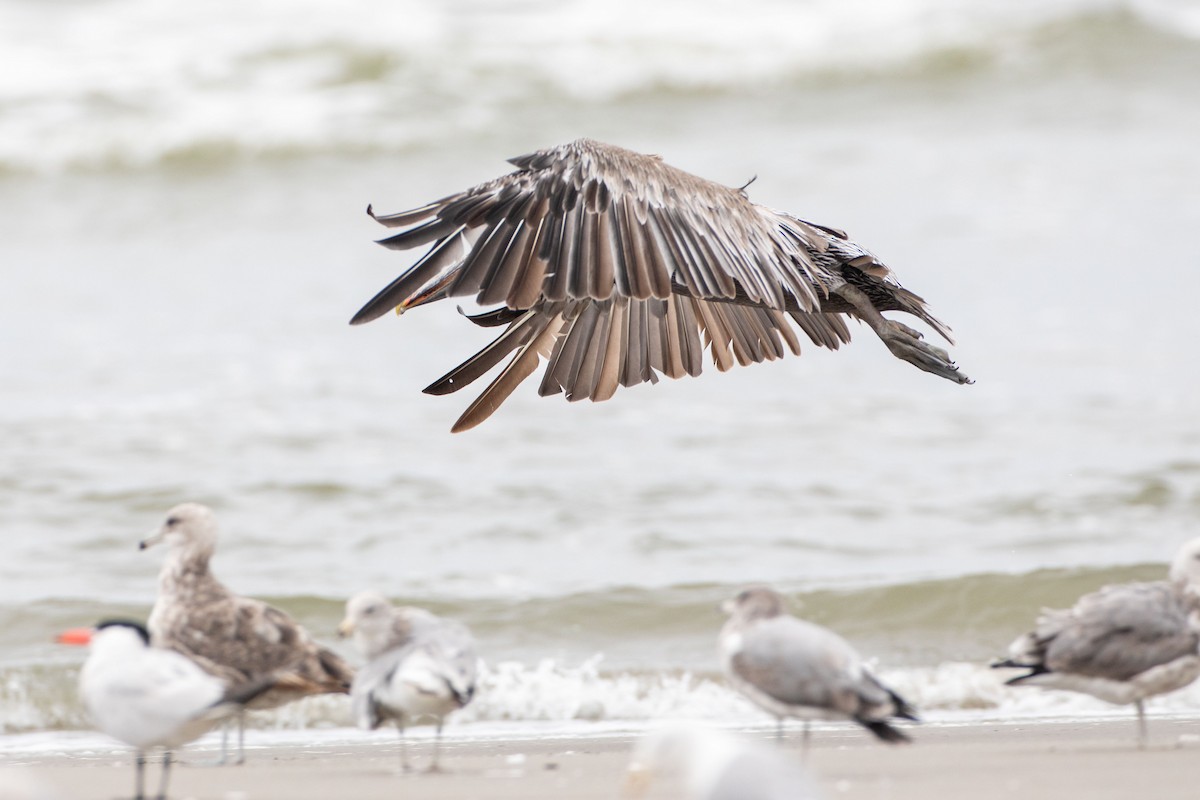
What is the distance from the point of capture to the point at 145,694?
13.4 ft

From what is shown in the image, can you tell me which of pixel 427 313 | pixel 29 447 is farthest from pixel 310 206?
pixel 29 447

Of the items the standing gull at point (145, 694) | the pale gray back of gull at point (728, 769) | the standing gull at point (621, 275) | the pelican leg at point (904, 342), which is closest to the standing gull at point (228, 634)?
the standing gull at point (145, 694)

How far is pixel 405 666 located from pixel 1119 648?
2014mm

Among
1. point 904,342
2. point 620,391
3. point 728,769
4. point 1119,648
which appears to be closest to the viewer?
point 728,769

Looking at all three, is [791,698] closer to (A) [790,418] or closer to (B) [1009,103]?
(A) [790,418]

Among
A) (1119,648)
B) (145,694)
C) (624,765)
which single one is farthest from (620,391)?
(145,694)

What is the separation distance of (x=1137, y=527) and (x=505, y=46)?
43.8 ft

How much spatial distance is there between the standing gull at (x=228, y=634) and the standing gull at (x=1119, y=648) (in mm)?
1957

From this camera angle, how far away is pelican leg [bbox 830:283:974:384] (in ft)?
19.7

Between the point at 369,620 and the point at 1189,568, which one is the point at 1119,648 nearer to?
the point at 1189,568

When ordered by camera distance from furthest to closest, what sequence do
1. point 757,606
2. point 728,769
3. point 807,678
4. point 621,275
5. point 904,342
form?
point 904,342
point 621,275
point 757,606
point 807,678
point 728,769

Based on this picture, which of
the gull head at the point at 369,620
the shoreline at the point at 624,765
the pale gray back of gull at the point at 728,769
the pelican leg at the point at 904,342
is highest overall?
the pelican leg at the point at 904,342

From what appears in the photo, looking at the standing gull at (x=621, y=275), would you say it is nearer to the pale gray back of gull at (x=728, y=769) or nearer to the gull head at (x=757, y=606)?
the gull head at (x=757, y=606)

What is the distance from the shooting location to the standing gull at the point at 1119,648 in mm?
4746
